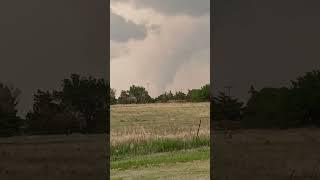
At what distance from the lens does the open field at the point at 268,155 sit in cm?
1202

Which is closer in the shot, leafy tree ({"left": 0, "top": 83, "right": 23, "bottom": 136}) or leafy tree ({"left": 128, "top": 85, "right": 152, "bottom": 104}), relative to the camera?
leafy tree ({"left": 0, "top": 83, "right": 23, "bottom": 136})

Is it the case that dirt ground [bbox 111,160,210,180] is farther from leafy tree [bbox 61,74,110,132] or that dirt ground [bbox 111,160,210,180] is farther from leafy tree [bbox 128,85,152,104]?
leafy tree [bbox 128,85,152,104]

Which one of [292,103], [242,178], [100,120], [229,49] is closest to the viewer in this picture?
[242,178]

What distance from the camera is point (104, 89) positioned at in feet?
46.6

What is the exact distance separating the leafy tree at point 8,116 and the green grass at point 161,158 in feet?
14.0

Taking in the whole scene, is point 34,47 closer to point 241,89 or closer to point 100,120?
point 100,120

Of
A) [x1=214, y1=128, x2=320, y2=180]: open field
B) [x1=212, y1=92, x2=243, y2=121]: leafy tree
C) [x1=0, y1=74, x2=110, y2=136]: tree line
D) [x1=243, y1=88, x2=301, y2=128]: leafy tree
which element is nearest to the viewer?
[x1=214, y1=128, x2=320, y2=180]: open field

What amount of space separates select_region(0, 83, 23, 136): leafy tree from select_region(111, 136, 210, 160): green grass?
5.97 m

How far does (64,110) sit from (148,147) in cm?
516

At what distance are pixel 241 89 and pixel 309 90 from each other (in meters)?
1.93

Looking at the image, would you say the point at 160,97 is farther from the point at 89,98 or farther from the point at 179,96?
the point at 89,98

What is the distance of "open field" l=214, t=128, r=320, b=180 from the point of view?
473 inches

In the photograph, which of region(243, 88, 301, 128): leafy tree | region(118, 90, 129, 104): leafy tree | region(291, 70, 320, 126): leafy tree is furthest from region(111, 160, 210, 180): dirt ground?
region(118, 90, 129, 104): leafy tree

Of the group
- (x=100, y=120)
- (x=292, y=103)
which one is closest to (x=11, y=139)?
(x=100, y=120)
